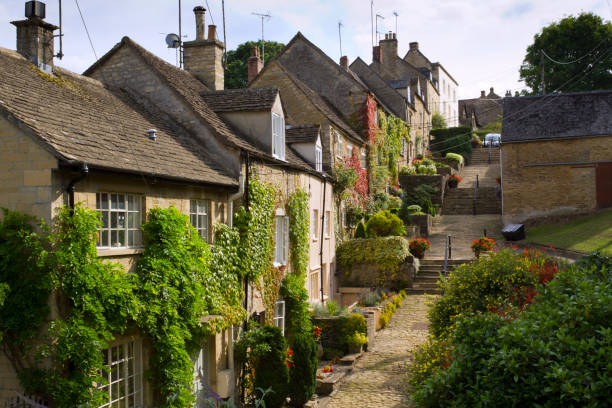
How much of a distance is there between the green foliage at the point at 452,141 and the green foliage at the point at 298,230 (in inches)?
1589

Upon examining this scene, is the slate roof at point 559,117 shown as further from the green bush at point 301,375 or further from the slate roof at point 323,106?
the green bush at point 301,375

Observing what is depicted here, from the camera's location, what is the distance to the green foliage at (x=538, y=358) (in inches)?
268

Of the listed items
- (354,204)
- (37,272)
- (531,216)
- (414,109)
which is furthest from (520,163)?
(37,272)

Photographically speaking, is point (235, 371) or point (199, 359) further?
point (235, 371)

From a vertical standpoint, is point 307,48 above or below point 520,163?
above

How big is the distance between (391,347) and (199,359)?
25.4 feet

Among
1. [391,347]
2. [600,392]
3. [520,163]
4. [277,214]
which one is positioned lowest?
[391,347]

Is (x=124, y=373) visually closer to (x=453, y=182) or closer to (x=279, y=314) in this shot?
(x=279, y=314)

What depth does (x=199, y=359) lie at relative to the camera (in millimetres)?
13406

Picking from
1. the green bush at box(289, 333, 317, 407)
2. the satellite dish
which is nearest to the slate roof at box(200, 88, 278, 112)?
the satellite dish

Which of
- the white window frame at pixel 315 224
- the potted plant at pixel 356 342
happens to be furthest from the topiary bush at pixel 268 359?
the white window frame at pixel 315 224

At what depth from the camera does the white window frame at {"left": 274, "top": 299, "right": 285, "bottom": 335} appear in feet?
58.6

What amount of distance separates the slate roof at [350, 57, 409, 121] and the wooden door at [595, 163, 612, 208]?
1622 cm

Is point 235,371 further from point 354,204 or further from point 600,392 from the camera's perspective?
point 354,204
